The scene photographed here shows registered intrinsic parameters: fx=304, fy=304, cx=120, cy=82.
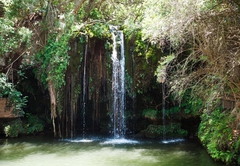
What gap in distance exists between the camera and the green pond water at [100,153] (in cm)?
782

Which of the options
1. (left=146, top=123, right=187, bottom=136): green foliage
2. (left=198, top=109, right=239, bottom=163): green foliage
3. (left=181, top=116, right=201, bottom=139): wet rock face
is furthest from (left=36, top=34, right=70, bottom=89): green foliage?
(left=198, top=109, right=239, bottom=163): green foliage

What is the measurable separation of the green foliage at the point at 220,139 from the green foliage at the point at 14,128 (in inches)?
272

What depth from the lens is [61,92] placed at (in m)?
11.3

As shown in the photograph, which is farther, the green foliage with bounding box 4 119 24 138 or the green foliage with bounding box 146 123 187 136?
the green foliage with bounding box 4 119 24 138

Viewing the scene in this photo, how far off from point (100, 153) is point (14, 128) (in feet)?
14.6

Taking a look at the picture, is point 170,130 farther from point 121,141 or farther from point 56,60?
point 56,60

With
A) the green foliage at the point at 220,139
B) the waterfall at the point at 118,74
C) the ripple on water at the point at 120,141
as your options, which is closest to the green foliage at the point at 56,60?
the waterfall at the point at 118,74

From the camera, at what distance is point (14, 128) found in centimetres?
1155

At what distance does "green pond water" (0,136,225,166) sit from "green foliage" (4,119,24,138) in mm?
562

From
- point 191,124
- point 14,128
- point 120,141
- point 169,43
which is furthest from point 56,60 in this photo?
point 191,124

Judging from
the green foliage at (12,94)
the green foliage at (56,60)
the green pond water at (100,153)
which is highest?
the green foliage at (56,60)

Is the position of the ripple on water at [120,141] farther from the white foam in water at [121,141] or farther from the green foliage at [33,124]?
the green foliage at [33,124]

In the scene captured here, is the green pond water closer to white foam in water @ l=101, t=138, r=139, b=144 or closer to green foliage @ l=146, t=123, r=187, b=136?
white foam in water @ l=101, t=138, r=139, b=144

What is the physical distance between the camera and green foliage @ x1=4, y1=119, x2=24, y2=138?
1143 cm
